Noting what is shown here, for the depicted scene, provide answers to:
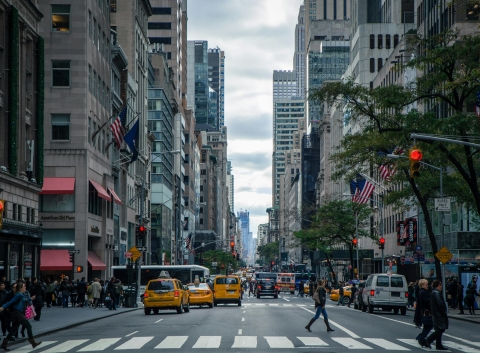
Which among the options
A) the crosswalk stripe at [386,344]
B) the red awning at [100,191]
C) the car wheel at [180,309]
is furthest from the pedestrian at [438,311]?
the red awning at [100,191]

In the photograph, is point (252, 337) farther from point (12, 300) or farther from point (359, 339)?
point (12, 300)

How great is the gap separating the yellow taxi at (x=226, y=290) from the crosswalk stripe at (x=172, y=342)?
2794 centimetres

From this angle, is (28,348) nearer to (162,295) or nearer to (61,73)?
(162,295)

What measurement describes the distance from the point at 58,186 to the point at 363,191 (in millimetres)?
24107

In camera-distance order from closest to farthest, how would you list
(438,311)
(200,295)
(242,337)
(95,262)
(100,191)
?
(438,311)
(242,337)
(200,295)
(100,191)
(95,262)


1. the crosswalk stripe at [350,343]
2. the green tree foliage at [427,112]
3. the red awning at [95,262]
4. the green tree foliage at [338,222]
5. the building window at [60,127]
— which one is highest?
the building window at [60,127]

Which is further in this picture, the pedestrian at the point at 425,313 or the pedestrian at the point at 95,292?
the pedestrian at the point at 95,292

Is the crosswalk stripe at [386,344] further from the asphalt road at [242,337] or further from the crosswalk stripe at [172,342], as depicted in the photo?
the crosswalk stripe at [172,342]

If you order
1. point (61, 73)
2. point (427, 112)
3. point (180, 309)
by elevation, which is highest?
point (61, 73)

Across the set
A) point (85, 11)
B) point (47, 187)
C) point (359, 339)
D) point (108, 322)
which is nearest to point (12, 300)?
point (359, 339)

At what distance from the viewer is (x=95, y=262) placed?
6388 cm

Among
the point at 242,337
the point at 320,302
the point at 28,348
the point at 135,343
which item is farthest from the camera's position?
the point at 320,302

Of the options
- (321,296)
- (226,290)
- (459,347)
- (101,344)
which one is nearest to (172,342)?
(101,344)

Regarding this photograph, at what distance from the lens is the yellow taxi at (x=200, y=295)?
48.4m
